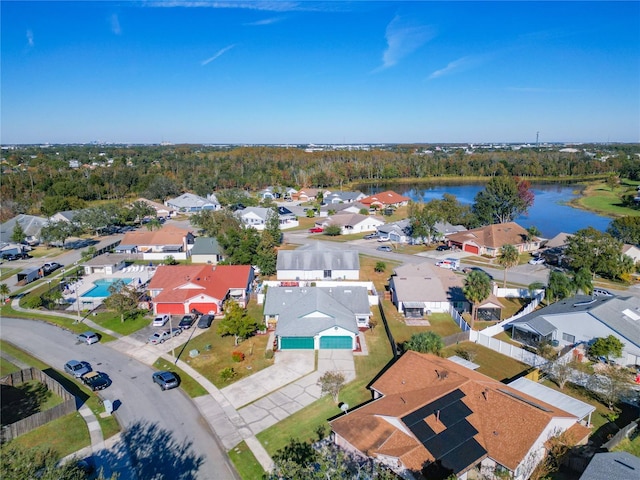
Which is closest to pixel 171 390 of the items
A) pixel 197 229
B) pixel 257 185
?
pixel 197 229

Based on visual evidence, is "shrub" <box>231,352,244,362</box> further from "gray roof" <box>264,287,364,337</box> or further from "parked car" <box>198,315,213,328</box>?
"parked car" <box>198,315,213,328</box>

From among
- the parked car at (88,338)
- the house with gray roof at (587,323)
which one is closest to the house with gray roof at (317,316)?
the house with gray roof at (587,323)

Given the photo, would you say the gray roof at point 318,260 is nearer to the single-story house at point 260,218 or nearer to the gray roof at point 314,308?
the gray roof at point 314,308

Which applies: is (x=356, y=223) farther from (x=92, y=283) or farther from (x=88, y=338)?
(x=88, y=338)

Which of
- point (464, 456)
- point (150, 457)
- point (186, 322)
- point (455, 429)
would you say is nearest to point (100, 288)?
point (186, 322)

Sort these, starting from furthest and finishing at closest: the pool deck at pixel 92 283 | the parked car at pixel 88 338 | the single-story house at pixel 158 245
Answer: the single-story house at pixel 158 245
the pool deck at pixel 92 283
the parked car at pixel 88 338

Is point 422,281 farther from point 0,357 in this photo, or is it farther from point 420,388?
point 0,357

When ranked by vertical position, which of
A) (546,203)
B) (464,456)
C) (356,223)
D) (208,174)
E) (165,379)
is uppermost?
(208,174)
